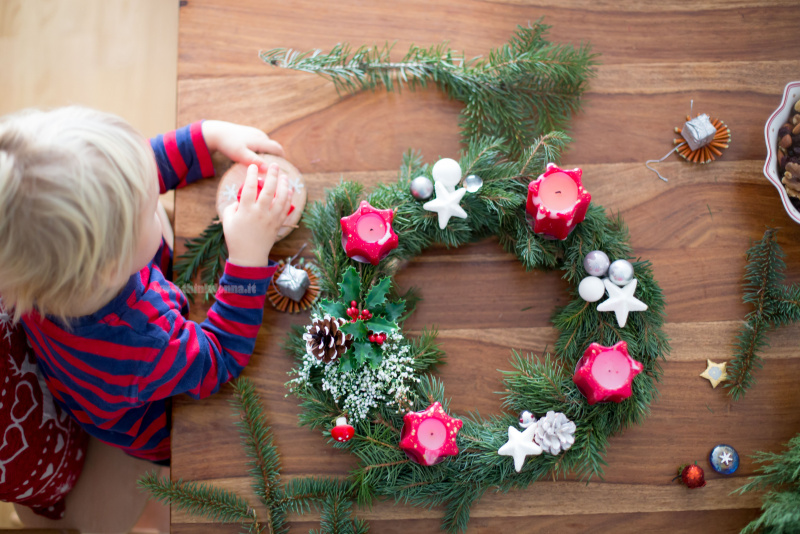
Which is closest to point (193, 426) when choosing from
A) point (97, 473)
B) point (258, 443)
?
point (258, 443)

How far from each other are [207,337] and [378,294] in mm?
306

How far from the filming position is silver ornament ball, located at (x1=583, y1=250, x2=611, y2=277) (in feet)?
2.88

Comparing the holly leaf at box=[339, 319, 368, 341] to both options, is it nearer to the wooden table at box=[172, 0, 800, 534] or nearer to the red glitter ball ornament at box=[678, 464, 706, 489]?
the wooden table at box=[172, 0, 800, 534]

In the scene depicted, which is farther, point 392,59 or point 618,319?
point 392,59

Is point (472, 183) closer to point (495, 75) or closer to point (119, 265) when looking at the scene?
point (495, 75)

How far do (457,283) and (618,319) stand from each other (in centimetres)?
28

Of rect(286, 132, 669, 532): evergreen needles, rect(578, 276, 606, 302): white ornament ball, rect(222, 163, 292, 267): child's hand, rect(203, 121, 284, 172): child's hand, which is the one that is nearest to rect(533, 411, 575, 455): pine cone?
rect(286, 132, 669, 532): evergreen needles

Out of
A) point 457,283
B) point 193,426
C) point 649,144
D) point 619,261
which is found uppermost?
point 649,144

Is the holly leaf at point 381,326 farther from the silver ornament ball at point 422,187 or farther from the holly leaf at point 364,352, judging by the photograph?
the silver ornament ball at point 422,187

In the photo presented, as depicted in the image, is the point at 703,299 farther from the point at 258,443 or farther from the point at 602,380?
the point at 258,443

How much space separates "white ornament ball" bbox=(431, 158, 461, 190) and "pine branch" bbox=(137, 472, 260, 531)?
65cm

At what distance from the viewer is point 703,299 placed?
37.4 inches

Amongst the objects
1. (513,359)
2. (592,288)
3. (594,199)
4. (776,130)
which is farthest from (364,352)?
(776,130)

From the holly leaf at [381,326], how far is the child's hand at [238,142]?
0.34 metres
